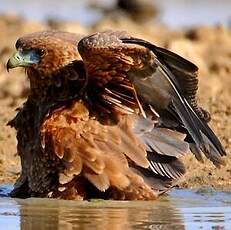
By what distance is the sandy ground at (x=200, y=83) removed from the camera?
32.4 ft

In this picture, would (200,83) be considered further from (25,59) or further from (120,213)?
(120,213)

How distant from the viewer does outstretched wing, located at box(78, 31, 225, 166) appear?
8.16 meters

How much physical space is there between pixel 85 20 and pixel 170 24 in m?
1.88

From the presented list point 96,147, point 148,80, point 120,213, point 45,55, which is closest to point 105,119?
point 96,147

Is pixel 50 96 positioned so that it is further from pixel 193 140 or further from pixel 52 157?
pixel 193 140

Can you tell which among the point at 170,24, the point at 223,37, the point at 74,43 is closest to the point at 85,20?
the point at 170,24

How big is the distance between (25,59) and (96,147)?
84cm

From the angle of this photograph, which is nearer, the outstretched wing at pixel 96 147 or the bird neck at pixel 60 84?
the outstretched wing at pixel 96 147

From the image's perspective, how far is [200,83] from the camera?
44.0 feet

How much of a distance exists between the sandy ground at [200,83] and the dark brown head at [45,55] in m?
1.31

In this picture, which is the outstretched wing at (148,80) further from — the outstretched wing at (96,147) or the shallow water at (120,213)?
the shallow water at (120,213)

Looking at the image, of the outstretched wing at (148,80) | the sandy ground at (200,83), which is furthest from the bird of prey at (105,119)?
the sandy ground at (200,83)

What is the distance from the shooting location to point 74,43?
8781mm

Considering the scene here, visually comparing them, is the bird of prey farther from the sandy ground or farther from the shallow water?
the sandy ground
